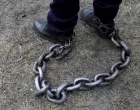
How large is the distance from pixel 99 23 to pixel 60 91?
615 millimetres

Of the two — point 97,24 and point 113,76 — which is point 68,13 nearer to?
point 97,24

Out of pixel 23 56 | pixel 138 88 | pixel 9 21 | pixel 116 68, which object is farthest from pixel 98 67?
pixel 9 21

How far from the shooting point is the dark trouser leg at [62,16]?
1.76 metres

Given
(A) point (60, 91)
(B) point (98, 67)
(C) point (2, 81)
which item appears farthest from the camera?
(B) point (98, 67)

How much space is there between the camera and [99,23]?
6.79ft

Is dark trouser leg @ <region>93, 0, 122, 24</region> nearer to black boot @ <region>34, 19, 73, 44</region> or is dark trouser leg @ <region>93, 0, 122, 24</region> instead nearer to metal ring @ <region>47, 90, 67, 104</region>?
black boot @ <region>34, 19, 73, 44</region>

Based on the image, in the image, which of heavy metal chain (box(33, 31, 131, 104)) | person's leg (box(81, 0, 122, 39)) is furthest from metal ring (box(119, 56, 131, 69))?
person's leg (box(81, 0, 122, 39))

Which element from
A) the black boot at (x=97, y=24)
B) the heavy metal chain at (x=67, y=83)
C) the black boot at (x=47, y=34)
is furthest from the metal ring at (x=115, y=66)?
the black boot at (x=47, y=34)

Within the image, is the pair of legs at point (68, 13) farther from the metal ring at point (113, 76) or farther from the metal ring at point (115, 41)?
the metal ring at point (113, 76)

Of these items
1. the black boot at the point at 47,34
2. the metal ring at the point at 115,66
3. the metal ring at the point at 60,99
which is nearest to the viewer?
the metal ring at the point at 60,99

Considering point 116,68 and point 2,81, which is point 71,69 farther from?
point 2,81

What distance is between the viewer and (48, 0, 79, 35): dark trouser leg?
1.76 meters

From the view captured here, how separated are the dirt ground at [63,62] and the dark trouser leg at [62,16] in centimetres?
20

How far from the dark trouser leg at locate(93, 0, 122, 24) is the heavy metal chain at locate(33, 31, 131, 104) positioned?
116 mm
